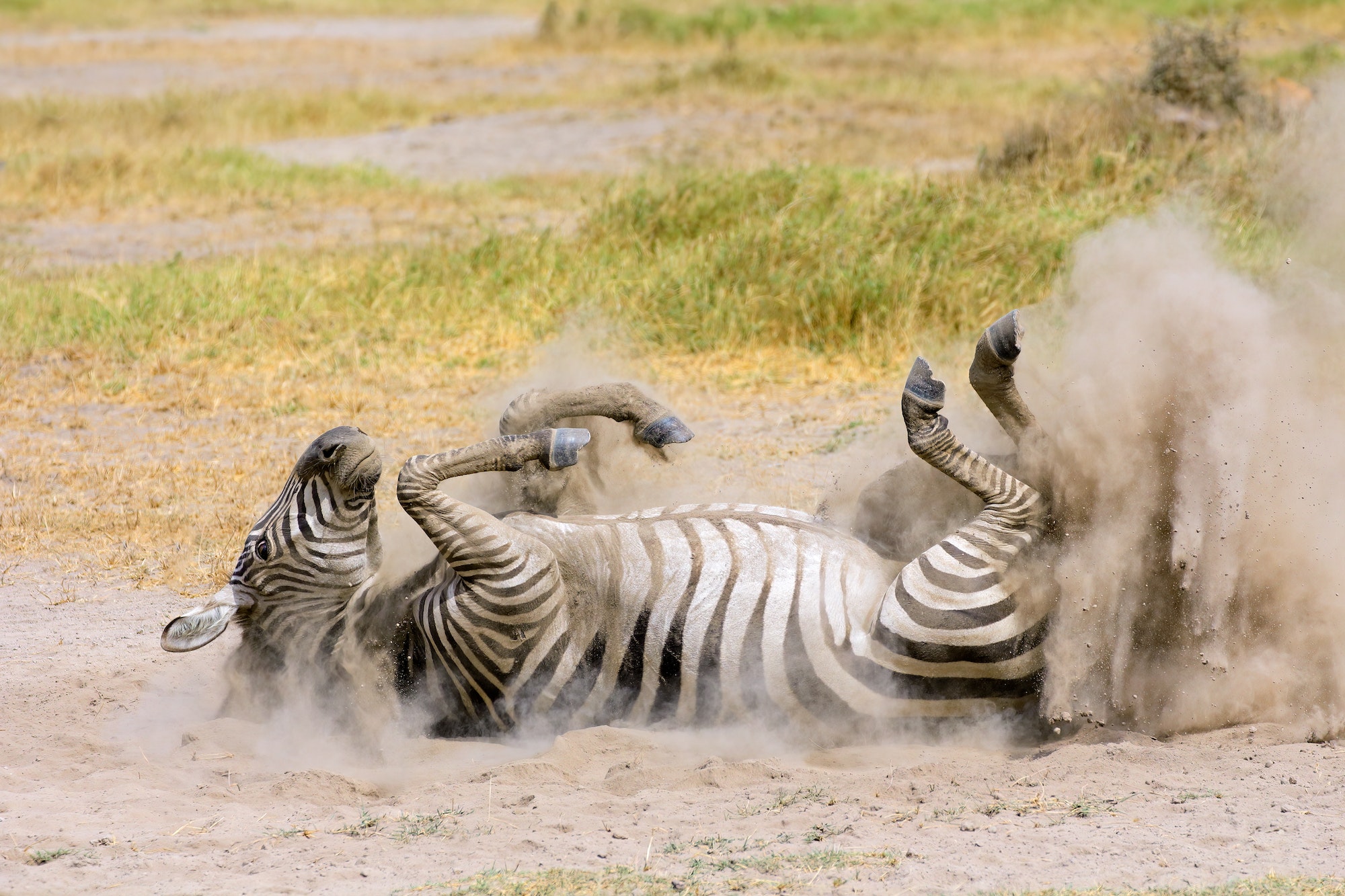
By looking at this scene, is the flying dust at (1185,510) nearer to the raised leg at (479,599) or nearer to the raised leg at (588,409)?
the raised leg at (479,599)

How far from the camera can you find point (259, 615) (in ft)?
13.5

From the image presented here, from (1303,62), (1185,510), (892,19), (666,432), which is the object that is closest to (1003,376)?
(1185,510)

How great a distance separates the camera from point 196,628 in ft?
12.7

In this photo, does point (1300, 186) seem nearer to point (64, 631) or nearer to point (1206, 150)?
point (1206, 150)

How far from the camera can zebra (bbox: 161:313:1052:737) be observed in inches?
153

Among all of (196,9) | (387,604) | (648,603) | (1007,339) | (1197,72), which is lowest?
(387,604)

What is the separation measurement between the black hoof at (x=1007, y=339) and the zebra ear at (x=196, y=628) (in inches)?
89.7

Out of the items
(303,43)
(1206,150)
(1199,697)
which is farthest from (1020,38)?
(1199,697)

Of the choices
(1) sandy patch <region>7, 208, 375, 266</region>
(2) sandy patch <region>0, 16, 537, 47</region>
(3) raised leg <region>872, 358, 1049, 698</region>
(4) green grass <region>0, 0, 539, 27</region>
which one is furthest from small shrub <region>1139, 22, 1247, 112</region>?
Answer: (4) green grass <region>0, 0, 539, 27</region>

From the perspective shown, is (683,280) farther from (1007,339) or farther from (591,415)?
(1007,339)

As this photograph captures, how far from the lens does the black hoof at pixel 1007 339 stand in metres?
4.00

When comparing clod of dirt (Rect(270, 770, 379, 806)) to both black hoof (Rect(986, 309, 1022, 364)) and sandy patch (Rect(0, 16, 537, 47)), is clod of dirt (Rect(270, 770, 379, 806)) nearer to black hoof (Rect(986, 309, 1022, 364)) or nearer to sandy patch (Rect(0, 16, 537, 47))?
black hoof (Rect(986, 309, 1022, 364))

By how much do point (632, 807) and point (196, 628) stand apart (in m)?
1.31

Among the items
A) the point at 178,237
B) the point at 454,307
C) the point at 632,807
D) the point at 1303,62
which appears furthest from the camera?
the point at 1303,62
